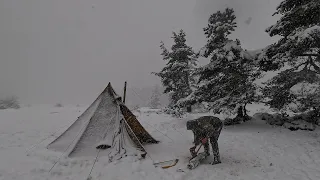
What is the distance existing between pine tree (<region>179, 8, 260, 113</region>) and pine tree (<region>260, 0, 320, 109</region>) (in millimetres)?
1257

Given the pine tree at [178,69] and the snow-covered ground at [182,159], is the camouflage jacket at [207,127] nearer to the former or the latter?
the snow-covered ground at [182,159]

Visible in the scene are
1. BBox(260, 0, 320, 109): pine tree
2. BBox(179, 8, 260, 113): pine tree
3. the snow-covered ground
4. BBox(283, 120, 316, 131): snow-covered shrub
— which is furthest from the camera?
BBox(179, 8, 260, 113): pine tree

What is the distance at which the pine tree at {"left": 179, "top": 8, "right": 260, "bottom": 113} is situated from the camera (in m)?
12.5

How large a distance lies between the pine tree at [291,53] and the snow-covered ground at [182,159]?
229cm

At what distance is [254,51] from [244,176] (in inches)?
315

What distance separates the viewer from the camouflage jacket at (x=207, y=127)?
7.99 m

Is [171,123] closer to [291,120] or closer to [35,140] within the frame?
[291,120]

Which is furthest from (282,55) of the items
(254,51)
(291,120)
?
(291,120)

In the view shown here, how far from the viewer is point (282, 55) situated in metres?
10.9

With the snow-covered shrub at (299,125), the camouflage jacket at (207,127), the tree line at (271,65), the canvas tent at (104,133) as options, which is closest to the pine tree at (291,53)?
the tree line at (271,65)

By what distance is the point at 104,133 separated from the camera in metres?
9.60

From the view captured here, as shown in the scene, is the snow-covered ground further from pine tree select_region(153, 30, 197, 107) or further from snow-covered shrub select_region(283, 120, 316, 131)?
pine tree select_region(153, 30, 197, 107)

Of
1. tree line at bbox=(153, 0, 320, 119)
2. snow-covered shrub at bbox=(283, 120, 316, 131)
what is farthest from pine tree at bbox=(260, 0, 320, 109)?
snow-covered shrub at bbox=(283, 120, 316, 131)

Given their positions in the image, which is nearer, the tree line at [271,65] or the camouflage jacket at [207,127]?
the camouflage jacket at [207,127]
